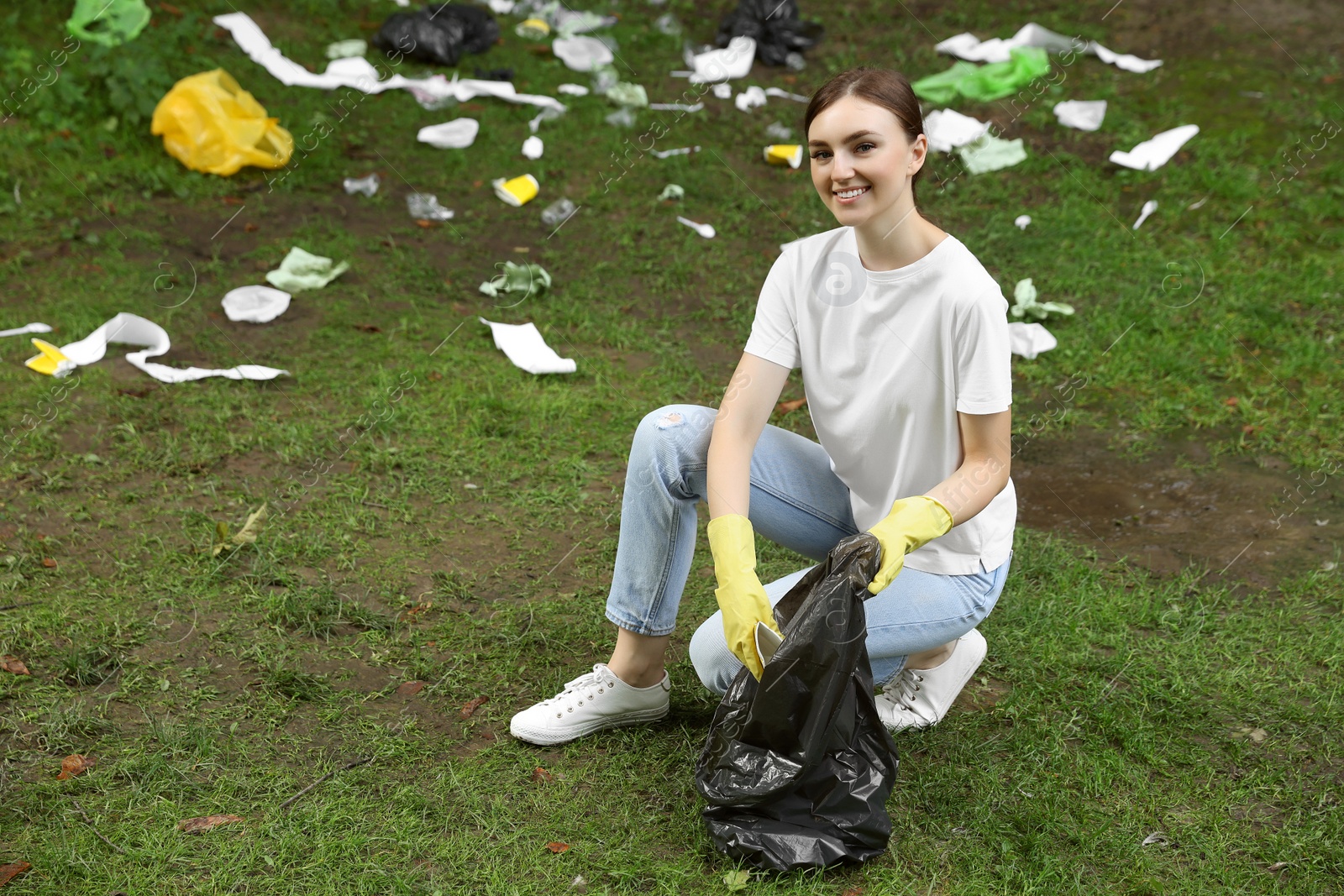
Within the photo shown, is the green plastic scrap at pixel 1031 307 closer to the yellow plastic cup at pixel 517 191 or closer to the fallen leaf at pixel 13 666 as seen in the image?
the yellow plastic cup at pixel 517 191

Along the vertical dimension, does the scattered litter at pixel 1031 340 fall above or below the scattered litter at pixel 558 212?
below

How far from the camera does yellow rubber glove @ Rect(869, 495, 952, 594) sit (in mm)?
1812

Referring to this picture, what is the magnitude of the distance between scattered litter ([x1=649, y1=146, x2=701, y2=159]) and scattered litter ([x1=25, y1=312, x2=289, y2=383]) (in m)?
2.26

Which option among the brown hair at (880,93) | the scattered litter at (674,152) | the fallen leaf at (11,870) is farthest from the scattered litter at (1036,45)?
the fallen leaf at (11,870)

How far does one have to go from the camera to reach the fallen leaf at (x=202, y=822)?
196cm

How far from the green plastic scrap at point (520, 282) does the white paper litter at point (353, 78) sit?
5.18 ft

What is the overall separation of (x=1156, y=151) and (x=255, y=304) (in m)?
3.74

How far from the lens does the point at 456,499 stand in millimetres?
3066

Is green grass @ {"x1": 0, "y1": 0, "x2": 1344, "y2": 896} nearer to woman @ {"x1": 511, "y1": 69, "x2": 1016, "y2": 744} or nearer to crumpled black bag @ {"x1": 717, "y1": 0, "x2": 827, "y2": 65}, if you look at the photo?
woman @ {"x1": 511, "y1": 69, "x2": 1016, "y2": 744}

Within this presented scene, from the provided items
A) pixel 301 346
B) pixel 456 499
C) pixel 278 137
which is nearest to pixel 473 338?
pixel 301 346

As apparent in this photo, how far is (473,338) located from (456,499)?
98 cm

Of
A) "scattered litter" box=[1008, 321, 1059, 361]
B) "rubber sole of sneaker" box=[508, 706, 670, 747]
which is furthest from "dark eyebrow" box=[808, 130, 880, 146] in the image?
"scattered litter" box=[1008, 321, 1059, 361]

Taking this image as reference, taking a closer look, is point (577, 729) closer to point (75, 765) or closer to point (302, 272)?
point (75, 765)

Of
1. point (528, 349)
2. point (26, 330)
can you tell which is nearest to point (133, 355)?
point (26, 330)
